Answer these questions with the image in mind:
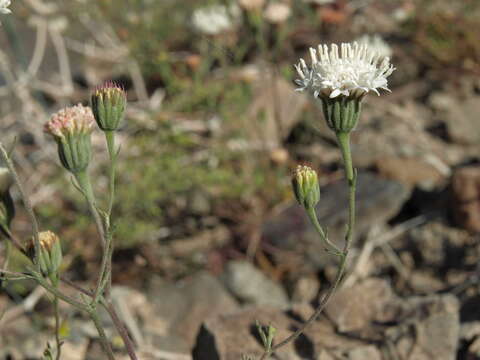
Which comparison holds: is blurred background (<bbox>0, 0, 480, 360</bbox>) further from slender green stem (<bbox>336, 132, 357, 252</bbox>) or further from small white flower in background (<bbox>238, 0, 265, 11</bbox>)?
slender green stem (<bbox>336, 132, 357, 252</bbox>)

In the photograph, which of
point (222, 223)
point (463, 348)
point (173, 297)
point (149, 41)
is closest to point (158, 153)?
point (222, 223)

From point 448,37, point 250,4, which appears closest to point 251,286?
point 250,4

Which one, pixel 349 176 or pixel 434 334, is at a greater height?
pixel 349 176

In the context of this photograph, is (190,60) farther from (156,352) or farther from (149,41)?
(156,352)

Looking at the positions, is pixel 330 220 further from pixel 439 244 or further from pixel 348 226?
pixel 348 226

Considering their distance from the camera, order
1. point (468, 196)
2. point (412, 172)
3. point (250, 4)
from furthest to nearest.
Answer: point (412, 172)
point (250, 4)
point (468, 196)

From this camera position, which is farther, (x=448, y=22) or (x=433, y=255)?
(x=448, y=22)

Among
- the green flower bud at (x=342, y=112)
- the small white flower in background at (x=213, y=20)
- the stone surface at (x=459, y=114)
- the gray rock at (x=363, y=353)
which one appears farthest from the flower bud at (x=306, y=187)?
the small white flower in background at (x=213, y=20)
